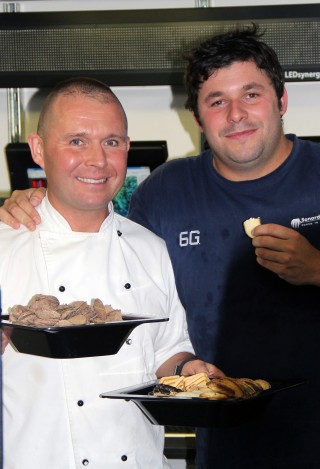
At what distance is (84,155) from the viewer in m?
2.18

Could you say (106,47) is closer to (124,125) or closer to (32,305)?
(124,125)

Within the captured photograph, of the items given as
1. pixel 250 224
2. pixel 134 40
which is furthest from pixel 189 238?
pixel 134 40

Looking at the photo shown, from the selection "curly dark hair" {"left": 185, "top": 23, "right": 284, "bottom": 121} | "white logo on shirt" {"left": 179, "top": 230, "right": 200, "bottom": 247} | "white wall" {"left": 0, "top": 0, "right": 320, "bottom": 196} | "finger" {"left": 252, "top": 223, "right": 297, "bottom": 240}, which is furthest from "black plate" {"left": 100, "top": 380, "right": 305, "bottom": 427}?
"white wall" {"left": 0, "top": 0, "right": 320, "bottom": 196}

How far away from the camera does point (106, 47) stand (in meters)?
3.79

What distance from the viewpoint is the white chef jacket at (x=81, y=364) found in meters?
2.06

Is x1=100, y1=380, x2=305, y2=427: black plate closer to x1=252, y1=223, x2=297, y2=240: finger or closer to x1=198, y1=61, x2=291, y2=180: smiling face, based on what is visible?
x1=252, y1=223, x2=297, y2=240: finger

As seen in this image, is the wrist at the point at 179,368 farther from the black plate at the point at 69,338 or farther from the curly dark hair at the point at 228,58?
the curly dark hair at the point at 228,58

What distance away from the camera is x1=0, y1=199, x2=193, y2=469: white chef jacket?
206 cm

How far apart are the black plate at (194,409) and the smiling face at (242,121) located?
76 cm

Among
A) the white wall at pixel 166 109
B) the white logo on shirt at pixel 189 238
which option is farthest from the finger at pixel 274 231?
the white wall at pixel 166 109

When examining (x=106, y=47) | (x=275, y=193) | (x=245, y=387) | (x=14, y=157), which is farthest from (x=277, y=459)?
(x=106, y=47)

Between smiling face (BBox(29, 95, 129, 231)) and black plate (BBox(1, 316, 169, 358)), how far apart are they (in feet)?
1.43

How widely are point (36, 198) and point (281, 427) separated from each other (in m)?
0.91

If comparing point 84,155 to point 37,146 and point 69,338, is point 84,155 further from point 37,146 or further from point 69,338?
point 69,338
